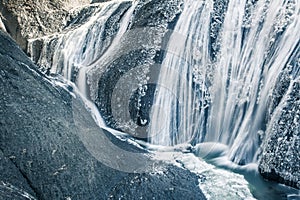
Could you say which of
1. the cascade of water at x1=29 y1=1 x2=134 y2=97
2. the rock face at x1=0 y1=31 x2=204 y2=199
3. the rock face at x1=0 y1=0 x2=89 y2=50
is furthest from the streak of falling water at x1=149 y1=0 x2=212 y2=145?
the rock face at x1=0 y1=0 x2=89 y2=50

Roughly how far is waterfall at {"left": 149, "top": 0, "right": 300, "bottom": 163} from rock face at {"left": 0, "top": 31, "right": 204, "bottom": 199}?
134 centimetres

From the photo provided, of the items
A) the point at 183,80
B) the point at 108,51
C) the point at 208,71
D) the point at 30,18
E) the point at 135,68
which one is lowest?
the point at 183,80

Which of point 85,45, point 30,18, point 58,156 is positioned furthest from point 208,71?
point 30,18

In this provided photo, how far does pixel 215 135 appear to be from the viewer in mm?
6477

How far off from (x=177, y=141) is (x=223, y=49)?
6.30ft

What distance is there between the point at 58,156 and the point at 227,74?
11.9 ft

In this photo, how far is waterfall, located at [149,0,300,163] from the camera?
6.16m

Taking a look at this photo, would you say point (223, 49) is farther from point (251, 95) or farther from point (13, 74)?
point (13, 74)

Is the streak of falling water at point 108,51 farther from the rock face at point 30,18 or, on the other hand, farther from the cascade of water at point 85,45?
the rock face at point 30,18

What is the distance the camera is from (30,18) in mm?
12375

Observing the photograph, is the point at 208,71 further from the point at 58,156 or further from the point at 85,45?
the point at 58,156

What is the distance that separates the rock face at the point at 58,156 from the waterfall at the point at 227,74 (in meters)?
1.34

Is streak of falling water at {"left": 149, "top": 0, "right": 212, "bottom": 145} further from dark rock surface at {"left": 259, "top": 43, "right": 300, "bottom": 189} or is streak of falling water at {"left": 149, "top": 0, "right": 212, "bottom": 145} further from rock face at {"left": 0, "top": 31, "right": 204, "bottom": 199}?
dark rock surface at {"left": 259, "top": 43, "right": 300, "bottom": 189}

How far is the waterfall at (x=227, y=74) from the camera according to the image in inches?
243
